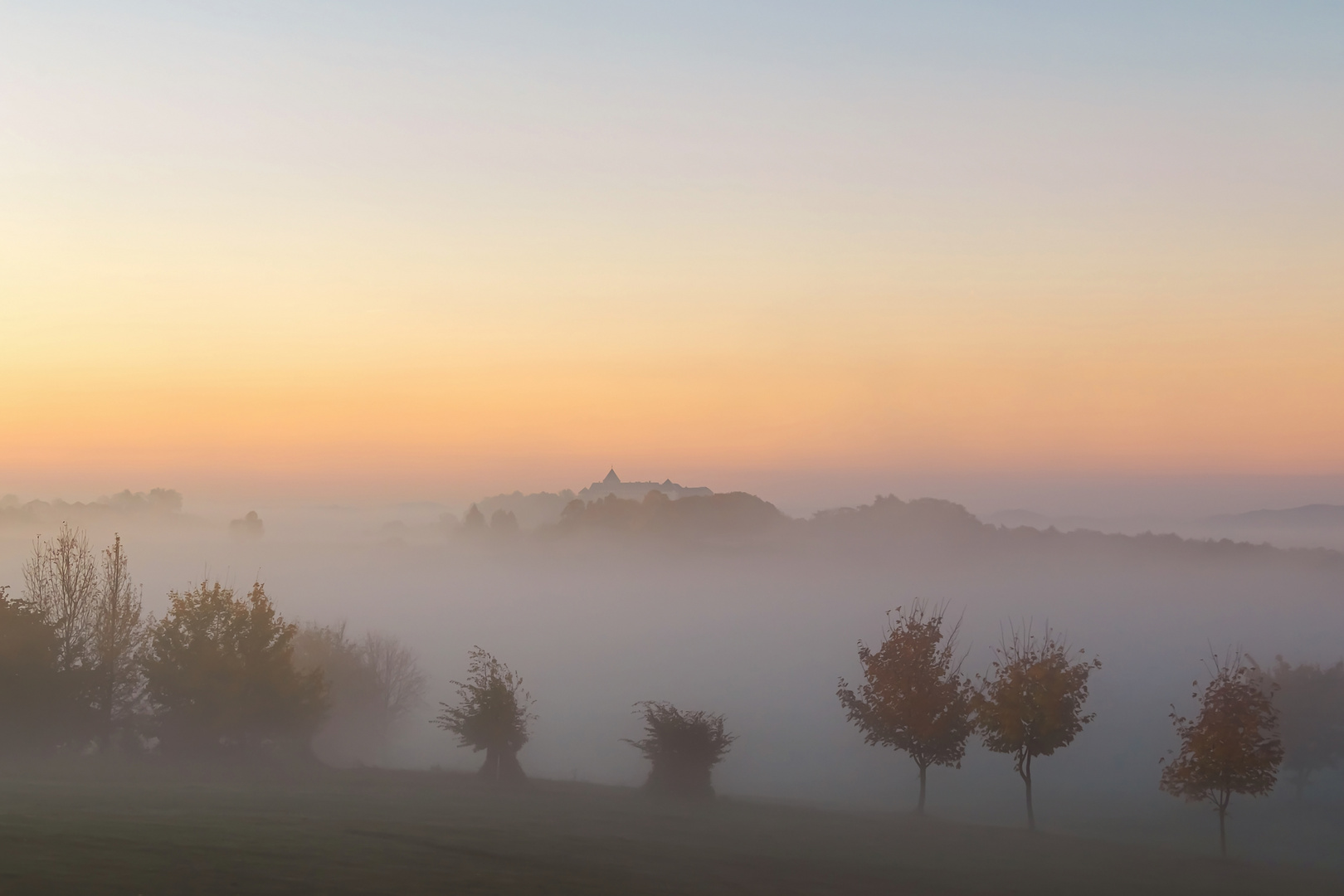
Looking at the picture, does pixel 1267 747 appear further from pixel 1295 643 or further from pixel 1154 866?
pixel 1295 643

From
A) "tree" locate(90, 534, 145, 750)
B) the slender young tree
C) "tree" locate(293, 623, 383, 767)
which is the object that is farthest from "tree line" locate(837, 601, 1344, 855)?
the slender young tree

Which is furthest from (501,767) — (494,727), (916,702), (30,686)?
(30,686)

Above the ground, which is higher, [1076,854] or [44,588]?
[44,588]

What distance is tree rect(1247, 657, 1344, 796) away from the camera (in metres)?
72.0

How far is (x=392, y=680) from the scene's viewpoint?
307 ft

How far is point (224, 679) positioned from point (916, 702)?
35.3 m

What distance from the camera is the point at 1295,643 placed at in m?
160

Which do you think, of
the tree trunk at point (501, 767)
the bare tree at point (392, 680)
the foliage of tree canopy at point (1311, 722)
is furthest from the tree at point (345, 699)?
the foliage of tree canopy at point (1311, 722)

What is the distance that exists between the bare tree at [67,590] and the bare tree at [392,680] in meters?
30.8

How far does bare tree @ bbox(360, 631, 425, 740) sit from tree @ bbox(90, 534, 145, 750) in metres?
28.6

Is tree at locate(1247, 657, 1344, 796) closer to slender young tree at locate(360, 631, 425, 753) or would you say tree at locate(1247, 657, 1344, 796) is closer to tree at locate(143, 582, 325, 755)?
tree at locate(143, 582, 325, 755)

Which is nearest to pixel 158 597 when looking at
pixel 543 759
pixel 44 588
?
pixel 543 759

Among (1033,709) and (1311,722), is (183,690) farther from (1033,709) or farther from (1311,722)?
(1311,722)

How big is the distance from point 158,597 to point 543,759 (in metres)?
123
